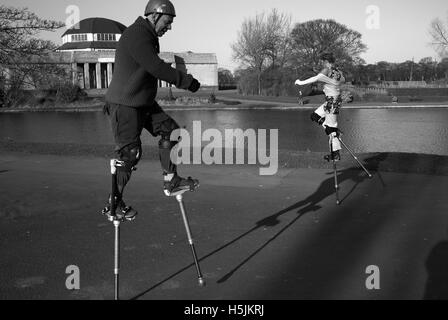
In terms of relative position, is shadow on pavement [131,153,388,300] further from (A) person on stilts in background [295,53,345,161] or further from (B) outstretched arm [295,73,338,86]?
(B) outstretched arm [295,73,338,86]

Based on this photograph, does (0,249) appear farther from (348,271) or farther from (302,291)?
(348,271)

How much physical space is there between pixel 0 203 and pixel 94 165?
13.5 ft

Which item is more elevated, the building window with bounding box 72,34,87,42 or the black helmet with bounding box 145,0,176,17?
the building window with bounding box 72,34,87,42

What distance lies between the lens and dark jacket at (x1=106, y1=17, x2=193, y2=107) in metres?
4.77

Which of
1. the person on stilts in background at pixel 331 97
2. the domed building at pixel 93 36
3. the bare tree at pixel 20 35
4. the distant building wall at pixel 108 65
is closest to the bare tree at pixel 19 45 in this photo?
the bare tree at pixel 20 35

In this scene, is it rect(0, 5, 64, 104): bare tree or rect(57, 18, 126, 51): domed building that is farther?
rect(57, 18, 126, 51): domed building

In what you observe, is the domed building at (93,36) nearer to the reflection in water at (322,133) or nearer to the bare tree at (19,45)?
the reflection in water at (322,133)

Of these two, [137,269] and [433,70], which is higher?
[433,70]

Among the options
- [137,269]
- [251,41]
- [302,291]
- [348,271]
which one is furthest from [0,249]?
[251,41]

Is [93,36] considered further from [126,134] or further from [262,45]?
[126,134]

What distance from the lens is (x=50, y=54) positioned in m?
18.5

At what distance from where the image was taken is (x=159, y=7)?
4.98 meters

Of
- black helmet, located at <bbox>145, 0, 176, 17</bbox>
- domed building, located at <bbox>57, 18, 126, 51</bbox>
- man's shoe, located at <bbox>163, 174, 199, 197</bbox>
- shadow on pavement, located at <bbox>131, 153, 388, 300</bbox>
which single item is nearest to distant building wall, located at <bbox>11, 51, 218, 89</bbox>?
domed building, located at <bbox>57, 18, 126, 51</bbox>

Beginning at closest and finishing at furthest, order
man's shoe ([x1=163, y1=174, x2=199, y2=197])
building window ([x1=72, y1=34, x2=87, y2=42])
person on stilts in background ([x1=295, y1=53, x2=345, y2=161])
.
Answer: man's shoe ([x1=163, y1=174, x2=199, y2=197]) < person on stilts in background ([x1=295, y1=53, x2=345, y2=161]) < building window ([x1=72, y1=34, x2=87, y2=42])
